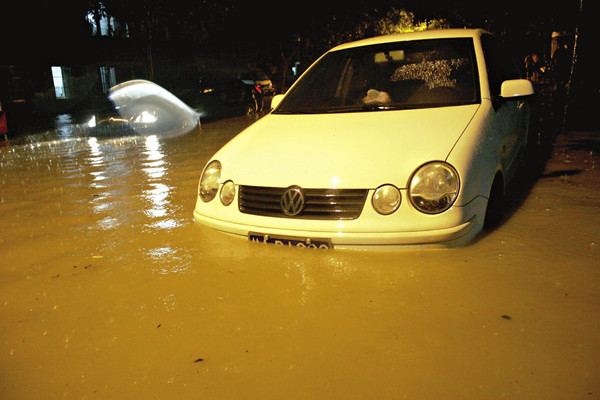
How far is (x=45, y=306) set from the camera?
3.01 metres

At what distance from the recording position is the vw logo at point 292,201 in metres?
3.18

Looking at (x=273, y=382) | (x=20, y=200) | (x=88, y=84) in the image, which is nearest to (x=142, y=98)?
(x=20, y=200)

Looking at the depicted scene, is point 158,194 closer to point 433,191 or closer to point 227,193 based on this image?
point 227,193

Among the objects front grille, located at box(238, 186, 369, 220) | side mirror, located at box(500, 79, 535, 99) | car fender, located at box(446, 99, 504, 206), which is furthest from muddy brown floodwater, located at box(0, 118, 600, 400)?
side mirror, located at box(500, 79, 535, 99)

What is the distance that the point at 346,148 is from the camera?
11.0ft

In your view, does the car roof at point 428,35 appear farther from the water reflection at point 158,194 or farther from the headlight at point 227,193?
the water reflection at point 158,194

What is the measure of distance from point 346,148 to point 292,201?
1.71 feet

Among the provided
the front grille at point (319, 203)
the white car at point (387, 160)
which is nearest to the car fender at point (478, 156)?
the white car at point (387, 160)

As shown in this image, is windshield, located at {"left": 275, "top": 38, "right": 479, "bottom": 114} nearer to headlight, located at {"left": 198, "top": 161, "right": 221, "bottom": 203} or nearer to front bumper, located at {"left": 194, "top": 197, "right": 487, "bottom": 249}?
headlight, located at {"left": 198, "top": 161, "right": 221, "bottom": 203}

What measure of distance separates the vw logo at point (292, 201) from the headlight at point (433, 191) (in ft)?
2.23

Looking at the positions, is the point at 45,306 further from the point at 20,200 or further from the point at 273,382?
the point at 20,200

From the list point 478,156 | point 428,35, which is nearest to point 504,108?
point 428,35

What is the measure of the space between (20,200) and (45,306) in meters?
3.48

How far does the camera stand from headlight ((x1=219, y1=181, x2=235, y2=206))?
3.50 meters
